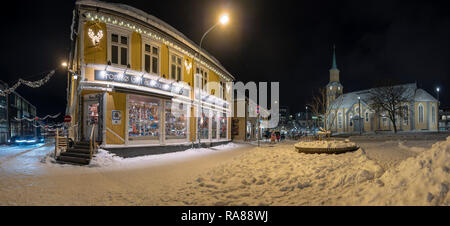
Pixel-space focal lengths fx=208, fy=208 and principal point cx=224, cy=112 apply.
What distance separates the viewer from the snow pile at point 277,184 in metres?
4.86

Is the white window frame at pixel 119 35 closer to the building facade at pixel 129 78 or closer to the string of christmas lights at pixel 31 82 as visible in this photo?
the building facade at pixel 129 78

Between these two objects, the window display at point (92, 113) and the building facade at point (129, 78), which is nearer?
the building facade at point (129, 78)

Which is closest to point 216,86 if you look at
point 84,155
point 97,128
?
point 97,128

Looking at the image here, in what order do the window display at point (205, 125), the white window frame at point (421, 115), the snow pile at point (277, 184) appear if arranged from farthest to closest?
the white window frame at point (421, 115) < the window display at point (205, 125) < the snow pile at point (277, 184)

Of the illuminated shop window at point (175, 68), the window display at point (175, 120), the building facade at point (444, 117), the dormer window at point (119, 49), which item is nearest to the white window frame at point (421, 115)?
the building facade at point (444, 117)

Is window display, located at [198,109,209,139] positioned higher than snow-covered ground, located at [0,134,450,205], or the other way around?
window display, located at [198,109,209,139]

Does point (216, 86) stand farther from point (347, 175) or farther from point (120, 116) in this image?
point (347, 175)

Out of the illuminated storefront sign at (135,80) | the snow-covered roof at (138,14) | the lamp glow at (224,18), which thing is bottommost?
→ the illuminated storefront sign at (135,80)

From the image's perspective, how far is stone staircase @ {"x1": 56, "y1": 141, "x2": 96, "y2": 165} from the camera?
987cm

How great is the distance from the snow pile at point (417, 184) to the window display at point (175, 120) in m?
12.6

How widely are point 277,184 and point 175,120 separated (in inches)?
437

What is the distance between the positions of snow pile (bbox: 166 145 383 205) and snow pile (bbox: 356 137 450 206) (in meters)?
0.85

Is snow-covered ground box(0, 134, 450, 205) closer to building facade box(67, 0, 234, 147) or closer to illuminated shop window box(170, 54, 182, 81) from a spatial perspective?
building facade box(67, 0, 234, 147)

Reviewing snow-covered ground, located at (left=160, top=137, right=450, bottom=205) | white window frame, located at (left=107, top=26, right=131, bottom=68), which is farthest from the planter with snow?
white window frame, located at (left=107, top=26, right=131, bottom=68)
